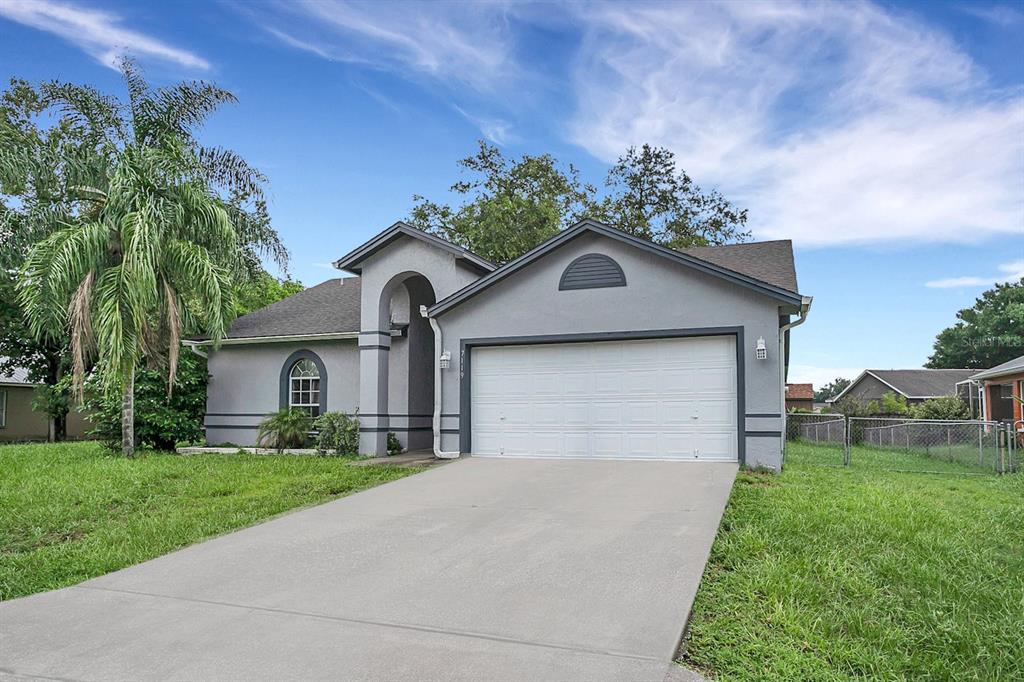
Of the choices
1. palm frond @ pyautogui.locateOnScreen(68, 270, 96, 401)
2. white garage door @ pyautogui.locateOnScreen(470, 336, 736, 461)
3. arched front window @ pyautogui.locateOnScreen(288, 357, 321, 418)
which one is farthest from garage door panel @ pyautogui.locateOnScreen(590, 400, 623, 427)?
palm frond @ pyautogui.locateOnScreen(68, 270, 96, 401)

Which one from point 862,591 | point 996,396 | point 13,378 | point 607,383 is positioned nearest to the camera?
point 862,591

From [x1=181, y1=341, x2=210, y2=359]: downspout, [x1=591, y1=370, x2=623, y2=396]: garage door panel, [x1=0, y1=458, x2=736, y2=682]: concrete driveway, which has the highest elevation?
[x1=181, y1=341, x2=210, y2=359]: downspout

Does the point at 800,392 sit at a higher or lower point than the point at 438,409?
higher

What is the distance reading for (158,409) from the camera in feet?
54.5

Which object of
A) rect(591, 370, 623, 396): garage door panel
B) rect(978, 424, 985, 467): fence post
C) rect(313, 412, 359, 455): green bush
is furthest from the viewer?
rect(313, 412, 359, 455): green bush

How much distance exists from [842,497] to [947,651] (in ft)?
16.4

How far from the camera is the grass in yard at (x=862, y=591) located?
4.46m

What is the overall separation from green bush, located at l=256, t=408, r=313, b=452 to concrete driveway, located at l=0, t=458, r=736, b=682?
294 inches

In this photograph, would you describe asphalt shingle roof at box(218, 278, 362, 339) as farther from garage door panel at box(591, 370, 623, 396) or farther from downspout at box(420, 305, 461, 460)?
garage door panel at box(591, 370, 623, 396)

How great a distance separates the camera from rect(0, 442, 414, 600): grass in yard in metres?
7.38

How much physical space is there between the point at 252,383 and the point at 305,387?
1500mm

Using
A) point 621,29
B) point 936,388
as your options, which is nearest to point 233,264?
point 621,29

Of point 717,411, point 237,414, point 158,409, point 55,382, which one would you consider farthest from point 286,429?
point 55,382

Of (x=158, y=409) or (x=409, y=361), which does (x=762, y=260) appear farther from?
(x=158, y=409)
